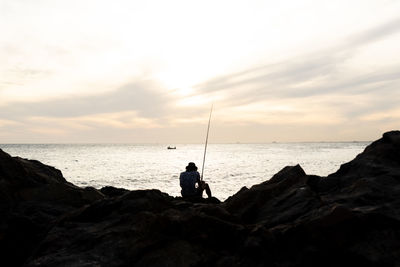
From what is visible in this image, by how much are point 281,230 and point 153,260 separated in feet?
8.40

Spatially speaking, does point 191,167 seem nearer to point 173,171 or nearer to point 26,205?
point 26,205

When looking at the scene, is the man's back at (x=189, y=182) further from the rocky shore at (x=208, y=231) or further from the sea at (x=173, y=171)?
the sea at (x=173, y=171)

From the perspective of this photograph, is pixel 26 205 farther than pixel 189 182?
No

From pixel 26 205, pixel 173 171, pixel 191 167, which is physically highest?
pixel 191 167

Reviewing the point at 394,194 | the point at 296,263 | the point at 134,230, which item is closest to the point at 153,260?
the point at 134,230

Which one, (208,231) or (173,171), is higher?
(208,231)

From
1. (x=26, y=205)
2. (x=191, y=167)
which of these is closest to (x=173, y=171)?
(x=191, y=167)

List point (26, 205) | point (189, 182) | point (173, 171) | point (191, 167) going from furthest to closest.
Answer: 1. point (173, 171)
2. point (191, 167)
3. point (189, 182)
4. point (26, 205)

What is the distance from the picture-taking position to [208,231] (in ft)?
21.1

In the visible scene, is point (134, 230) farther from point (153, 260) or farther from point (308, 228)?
point (308, 228)

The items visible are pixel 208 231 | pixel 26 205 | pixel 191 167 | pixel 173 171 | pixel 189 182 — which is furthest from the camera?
pixel 173 171

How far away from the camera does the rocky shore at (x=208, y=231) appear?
231 inches

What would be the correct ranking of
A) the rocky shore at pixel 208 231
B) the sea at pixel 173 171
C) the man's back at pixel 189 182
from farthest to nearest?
the sea at pixel 173 171 < the man's back at pixel 189 182 < the rocky shore at pixel 208 231

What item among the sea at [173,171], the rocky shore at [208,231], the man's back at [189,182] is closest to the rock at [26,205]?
the rocky shore at [208,231]
